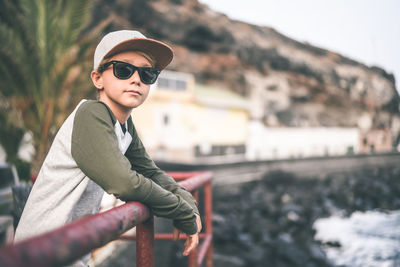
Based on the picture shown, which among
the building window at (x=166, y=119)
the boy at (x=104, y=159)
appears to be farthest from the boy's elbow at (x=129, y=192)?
the building window at (x=166, y=119)

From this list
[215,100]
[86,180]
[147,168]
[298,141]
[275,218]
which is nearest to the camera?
[86,180]

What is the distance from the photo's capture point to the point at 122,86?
4.40 feet

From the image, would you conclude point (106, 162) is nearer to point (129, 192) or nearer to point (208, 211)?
point (129, 192)

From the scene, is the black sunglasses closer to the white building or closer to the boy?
the boy

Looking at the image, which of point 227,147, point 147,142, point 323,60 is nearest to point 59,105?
point 147,142

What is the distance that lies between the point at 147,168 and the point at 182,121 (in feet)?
64.9

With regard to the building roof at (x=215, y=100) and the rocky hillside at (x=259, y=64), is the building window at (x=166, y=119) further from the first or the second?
the rocky hillside at (x=259, y=64)

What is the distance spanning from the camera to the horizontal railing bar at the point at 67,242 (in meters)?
0.49

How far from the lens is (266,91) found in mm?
32812

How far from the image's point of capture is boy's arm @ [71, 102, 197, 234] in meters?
1.06

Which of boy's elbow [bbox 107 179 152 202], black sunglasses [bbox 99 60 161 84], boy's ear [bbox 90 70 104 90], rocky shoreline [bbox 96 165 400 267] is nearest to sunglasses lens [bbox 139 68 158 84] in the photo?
black sunglasses [bbox 99 60 161 84]

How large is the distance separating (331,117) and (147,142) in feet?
89.4

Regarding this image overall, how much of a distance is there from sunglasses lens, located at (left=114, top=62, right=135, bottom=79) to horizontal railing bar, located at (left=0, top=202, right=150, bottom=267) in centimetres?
66

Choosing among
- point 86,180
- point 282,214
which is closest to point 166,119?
point 282,214
